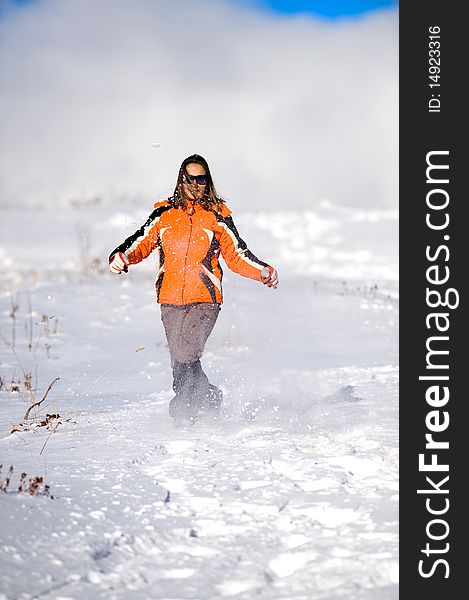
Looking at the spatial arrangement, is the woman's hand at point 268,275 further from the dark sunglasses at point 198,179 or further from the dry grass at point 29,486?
the dry grass at point 29,486

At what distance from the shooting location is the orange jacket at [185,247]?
4664 mm

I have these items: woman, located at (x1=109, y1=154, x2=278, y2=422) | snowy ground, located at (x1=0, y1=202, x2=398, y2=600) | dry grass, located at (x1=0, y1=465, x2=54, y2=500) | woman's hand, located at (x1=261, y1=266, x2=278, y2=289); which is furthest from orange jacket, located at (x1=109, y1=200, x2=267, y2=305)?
dry grass, located at (x1=0, y1=465, x2=54, y2=500)

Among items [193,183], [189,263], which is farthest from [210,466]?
[193,183]

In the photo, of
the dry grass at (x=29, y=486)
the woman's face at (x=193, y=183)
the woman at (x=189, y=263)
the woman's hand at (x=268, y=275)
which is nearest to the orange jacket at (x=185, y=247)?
the woman at (x=189, y=263)

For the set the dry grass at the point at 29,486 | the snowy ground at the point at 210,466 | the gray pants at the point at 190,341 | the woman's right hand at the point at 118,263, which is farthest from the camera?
the gray pants at the point at 190,341

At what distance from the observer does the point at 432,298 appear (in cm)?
400

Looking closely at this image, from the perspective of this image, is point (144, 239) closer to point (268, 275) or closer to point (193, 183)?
point (193, 183)

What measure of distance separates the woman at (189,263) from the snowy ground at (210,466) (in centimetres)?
34

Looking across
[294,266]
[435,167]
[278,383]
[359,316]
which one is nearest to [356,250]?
[294,266]

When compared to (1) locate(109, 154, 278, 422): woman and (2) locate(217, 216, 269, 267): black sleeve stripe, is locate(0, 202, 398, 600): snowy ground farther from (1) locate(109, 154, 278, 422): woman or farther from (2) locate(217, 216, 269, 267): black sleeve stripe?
(2) locate(217, 216, 269, 267): black sleeve stripe

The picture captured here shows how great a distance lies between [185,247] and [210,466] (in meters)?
1.67

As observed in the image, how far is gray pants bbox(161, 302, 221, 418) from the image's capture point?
15.5ft

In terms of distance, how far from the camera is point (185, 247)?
4.65 m

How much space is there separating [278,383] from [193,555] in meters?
3.42
